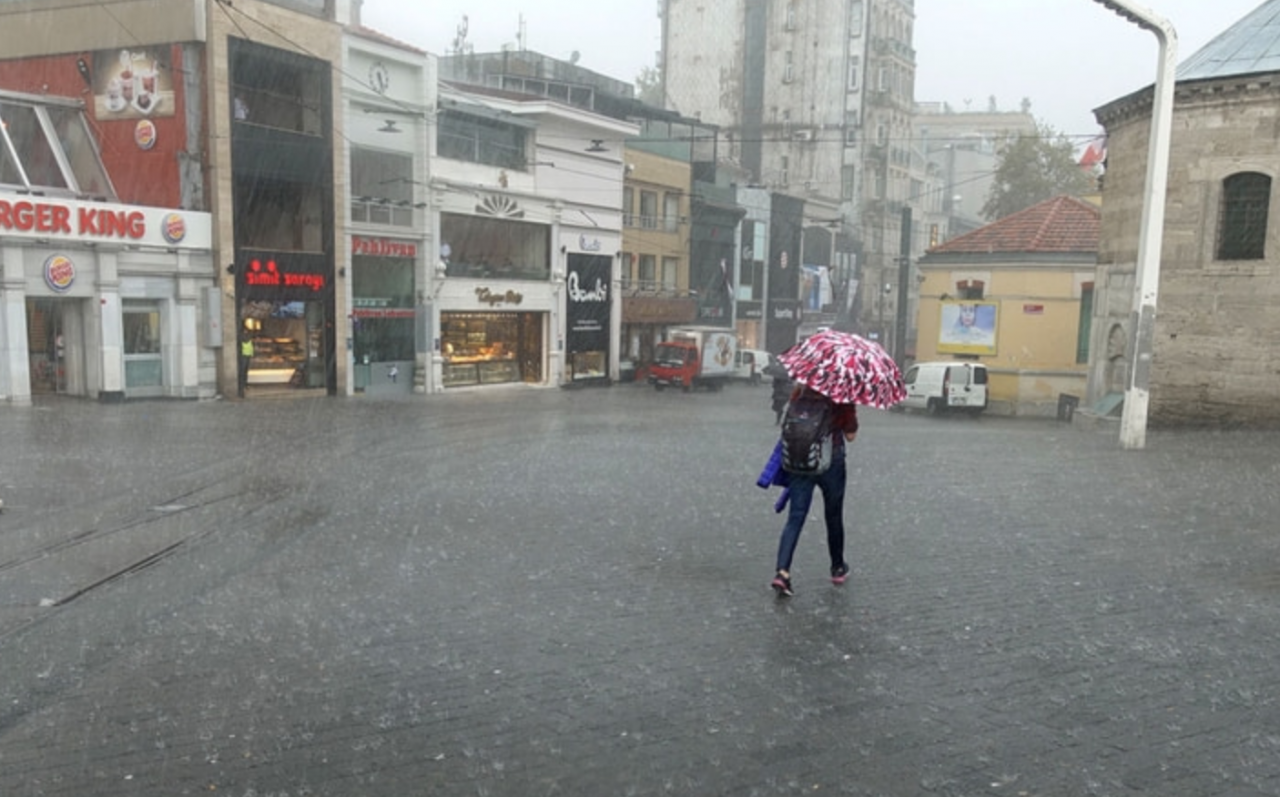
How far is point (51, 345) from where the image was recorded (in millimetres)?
24344

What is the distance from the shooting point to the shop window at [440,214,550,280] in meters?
34.5

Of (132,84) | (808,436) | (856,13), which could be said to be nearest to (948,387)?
(132,84)

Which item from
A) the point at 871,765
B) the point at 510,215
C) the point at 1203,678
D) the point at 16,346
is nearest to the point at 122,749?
the point at 871,765

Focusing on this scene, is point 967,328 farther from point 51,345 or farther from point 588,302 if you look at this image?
point 51,345

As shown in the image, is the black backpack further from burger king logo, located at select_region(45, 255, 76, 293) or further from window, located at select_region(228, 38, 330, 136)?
window, located at select_region(228, 38, 330, 136)

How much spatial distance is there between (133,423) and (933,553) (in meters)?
16.4

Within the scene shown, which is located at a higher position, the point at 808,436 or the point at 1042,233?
the point at 1042,233

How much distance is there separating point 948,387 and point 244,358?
21478mm

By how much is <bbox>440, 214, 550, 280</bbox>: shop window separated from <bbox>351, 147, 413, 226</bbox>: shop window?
1744 millimetres

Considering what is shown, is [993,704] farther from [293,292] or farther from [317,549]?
[293,292]

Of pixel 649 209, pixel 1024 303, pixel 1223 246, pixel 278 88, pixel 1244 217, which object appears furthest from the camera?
pixel 649 209

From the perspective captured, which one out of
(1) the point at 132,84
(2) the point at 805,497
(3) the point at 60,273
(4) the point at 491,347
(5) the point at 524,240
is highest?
(1) the point at 132,84

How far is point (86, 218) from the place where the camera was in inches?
912

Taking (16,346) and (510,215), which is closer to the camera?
(16,346)
